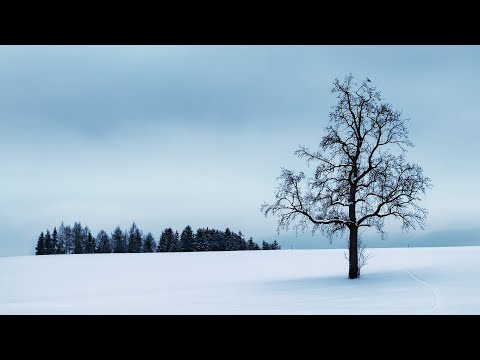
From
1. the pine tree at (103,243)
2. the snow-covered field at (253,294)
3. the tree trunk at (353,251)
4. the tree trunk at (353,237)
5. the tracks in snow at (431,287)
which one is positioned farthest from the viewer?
the pine tree at (103,243)

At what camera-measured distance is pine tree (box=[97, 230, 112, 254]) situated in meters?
67.7

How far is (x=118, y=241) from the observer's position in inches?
3071

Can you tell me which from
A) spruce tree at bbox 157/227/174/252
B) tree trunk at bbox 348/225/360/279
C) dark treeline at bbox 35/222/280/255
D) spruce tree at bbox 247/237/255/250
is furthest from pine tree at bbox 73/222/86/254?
tree trunk at bbox 348/225/360/279

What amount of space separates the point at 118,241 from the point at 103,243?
4038 millimetres

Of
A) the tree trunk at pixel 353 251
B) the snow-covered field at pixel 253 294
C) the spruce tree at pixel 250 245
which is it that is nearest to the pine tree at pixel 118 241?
the spruce tree at pixel 250 245

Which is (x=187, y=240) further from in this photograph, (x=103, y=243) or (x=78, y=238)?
(x=78, y=238)

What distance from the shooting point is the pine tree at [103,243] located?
2665 inches

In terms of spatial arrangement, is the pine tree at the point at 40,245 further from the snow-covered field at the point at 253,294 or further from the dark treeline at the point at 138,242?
the snow-covered field at the point at 253,294
